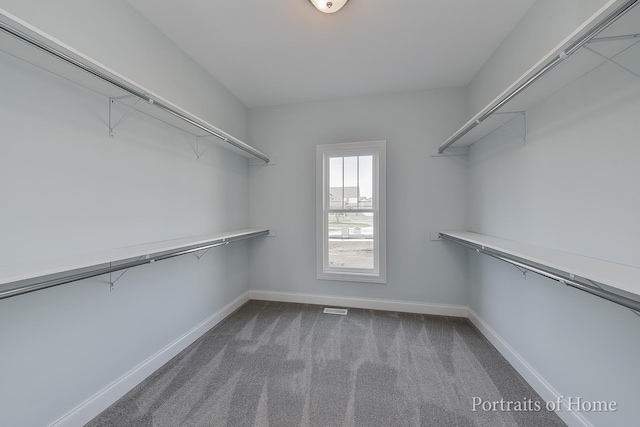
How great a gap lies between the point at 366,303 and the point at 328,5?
2978 mm

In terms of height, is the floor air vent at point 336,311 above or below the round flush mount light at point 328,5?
below

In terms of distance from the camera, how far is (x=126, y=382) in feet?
5.22

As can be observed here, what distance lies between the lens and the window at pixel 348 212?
117 inches

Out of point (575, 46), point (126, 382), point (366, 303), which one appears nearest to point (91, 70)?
point (126, 382)

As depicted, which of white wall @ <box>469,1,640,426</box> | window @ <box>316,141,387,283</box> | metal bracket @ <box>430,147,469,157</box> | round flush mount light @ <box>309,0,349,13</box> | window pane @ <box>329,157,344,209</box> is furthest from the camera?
window pane @ <box>329,157,344,209</box>

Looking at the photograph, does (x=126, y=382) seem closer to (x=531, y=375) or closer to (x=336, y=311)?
(x=336, y=311)

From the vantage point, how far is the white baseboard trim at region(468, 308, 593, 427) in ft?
4.27

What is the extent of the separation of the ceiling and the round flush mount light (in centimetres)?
10

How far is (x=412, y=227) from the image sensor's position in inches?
111

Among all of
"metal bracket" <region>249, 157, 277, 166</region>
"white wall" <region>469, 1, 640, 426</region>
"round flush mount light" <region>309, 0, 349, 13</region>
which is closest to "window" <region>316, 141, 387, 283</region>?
"metal bracket" <region>249, 157, 277, 166</region>

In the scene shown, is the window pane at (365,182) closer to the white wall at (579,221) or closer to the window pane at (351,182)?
the window pane at (351,182)

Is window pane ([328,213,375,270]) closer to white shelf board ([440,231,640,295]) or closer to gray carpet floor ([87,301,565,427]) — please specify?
gray carpet floor ([87,301,565,427])

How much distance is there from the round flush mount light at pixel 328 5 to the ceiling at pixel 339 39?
10 cm

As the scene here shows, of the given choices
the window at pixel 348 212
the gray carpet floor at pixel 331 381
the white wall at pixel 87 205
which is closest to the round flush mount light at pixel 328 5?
the white wall at pixel 87 205
